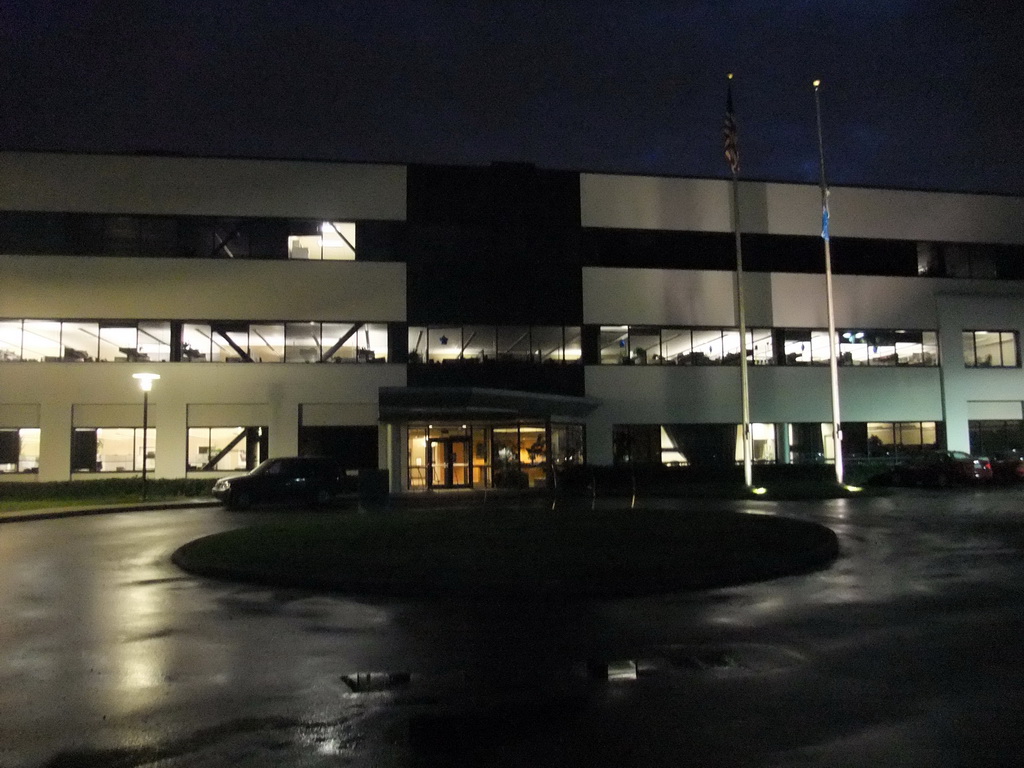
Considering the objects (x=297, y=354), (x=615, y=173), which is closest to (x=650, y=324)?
(x=615, y=173)

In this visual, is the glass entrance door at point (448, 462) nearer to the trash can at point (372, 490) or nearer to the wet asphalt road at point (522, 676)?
the trash can at point (372, 490)

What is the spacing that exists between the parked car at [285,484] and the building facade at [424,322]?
3998 millimetres

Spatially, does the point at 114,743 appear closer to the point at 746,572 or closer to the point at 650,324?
the point at 746,572

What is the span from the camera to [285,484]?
92.5 ft

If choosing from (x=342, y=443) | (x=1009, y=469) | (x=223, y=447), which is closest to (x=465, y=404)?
(x=342, y=443)

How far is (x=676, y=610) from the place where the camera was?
33.6ft

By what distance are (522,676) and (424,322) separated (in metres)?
28.1

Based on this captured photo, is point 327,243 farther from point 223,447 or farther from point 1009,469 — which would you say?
point 1009,469

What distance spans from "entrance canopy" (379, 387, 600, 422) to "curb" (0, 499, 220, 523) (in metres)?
7.23

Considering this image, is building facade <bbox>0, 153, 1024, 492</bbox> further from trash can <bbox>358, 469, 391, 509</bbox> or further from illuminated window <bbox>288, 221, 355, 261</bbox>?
trash can <bbox>358, 469, 391, 509</bbox>

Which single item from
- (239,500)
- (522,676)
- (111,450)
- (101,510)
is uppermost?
(111,450)

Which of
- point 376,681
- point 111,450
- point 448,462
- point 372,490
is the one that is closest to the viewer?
point 376,681

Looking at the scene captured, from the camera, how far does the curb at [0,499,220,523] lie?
2433 cm

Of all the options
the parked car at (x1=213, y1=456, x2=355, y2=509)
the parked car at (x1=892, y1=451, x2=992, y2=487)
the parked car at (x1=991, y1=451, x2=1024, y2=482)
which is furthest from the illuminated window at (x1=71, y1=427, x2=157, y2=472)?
the parked car at (x1=991, y1=451, x2=1024, y2=482)
